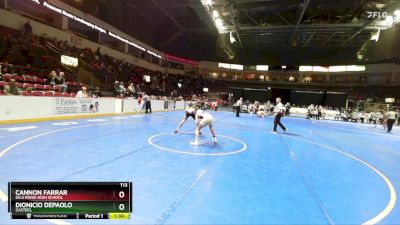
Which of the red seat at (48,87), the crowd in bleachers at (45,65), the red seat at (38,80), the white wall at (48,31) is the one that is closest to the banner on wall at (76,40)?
the white wall at (48,31)

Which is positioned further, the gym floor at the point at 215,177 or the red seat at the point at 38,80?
the red seat at the point at 38,80

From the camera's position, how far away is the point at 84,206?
267cm

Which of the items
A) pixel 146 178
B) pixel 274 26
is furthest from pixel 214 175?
pixel 274 26

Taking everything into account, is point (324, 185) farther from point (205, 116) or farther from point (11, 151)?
point (11, 151)

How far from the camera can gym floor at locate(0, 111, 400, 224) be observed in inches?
162

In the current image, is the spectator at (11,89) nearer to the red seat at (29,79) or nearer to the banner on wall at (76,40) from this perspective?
the red seat at (29,79)

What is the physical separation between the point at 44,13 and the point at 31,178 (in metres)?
24.2

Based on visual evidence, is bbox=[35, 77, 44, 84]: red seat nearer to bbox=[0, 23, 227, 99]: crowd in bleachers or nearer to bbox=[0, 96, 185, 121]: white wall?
bbox=[0, 23, 227, 99]: crowd in bleachers

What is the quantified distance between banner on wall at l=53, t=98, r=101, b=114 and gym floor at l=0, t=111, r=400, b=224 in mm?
4993

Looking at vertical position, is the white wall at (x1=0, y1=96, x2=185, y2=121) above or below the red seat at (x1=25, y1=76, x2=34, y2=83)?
below
